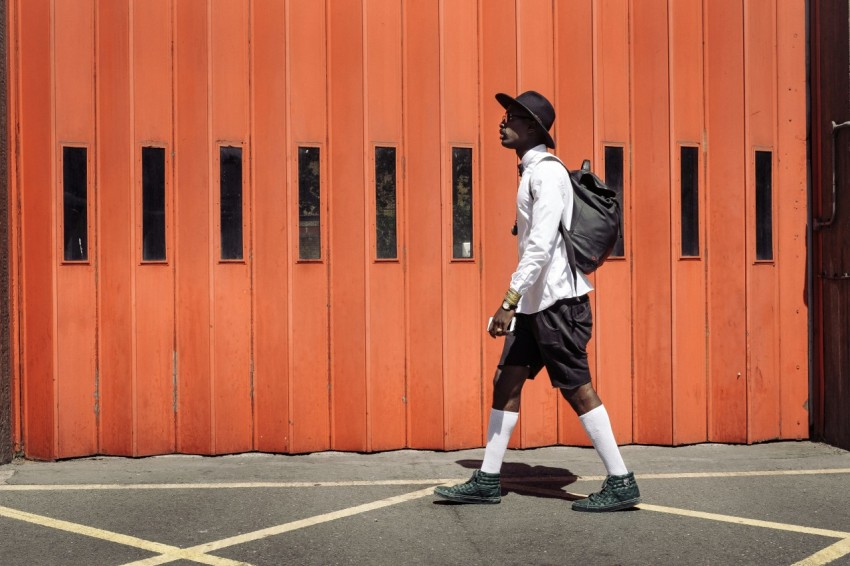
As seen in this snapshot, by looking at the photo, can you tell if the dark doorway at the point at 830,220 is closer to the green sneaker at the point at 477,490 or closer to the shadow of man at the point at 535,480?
the shadow of man at the point at 535,480

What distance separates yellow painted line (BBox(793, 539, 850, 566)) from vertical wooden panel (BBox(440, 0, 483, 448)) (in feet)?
8.78

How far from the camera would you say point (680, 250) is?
7.16m

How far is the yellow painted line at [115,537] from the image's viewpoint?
4520 mm

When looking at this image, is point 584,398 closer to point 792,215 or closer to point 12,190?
point 792,215

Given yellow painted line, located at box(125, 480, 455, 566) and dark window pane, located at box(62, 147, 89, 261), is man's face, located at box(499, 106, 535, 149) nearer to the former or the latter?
yellow painted line, located at box(125, 480, 455, 566)

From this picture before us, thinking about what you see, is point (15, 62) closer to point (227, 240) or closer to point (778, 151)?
point (227, 240)

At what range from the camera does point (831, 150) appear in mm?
7109

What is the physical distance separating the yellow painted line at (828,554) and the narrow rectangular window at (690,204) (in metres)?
2.74

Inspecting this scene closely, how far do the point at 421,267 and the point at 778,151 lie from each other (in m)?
2.61

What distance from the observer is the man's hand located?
5207 mm

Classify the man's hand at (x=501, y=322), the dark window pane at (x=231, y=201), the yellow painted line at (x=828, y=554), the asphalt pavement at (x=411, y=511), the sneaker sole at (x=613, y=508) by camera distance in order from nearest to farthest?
the yellow painted line at (x=828, y=554) → the asphalt pavement at (x=411, y=511) → the man's hand at (x=501, y=322) → the sneaker sole at (x=613, y=508) → the dark window pane at (x=231, y=201)

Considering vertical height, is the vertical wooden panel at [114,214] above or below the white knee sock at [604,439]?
above

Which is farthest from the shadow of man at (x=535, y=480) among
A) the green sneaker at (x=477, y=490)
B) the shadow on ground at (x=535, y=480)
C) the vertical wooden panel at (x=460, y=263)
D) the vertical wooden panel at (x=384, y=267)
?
the vertical wooden panel at (x=384, y=267)

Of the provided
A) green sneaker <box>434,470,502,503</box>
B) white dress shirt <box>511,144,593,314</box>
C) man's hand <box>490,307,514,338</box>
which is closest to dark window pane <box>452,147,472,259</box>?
white dress shirt <box>511,144,593,314</box>
